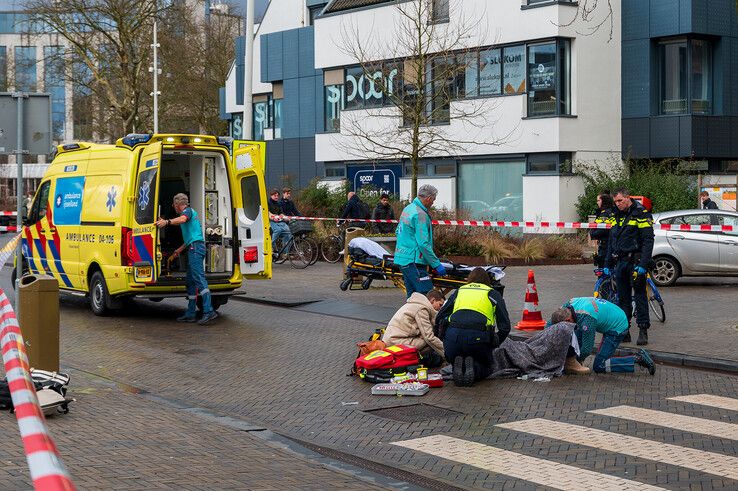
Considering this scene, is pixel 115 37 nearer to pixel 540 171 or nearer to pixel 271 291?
pixel 540 171

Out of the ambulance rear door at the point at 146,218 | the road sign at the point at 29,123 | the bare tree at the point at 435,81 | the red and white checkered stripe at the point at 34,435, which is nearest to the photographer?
the red and white checkered stripe at the point at 34,435

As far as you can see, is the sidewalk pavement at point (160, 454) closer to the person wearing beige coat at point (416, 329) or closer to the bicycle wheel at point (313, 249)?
the person wearing beige coat at point (416, 329)

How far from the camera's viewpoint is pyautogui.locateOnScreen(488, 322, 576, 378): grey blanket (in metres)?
10.8

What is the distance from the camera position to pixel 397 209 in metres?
27.6

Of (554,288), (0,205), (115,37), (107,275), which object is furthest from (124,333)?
(0,205)

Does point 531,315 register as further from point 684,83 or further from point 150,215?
point 684,83

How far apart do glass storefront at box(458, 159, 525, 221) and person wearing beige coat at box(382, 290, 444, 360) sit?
2192 cm

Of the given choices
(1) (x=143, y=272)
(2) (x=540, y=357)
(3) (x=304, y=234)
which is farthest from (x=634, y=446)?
(3) (x=304, y=234)

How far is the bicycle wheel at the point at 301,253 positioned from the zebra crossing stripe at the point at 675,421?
15.3m

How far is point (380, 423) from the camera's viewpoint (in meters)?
8.81

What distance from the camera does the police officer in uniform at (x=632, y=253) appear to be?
12773 mm

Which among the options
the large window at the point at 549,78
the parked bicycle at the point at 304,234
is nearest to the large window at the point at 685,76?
the large window at the point at 549,78

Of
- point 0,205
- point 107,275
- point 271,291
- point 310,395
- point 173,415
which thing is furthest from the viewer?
point 0,205

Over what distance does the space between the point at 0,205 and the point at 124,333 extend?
44.6 m
